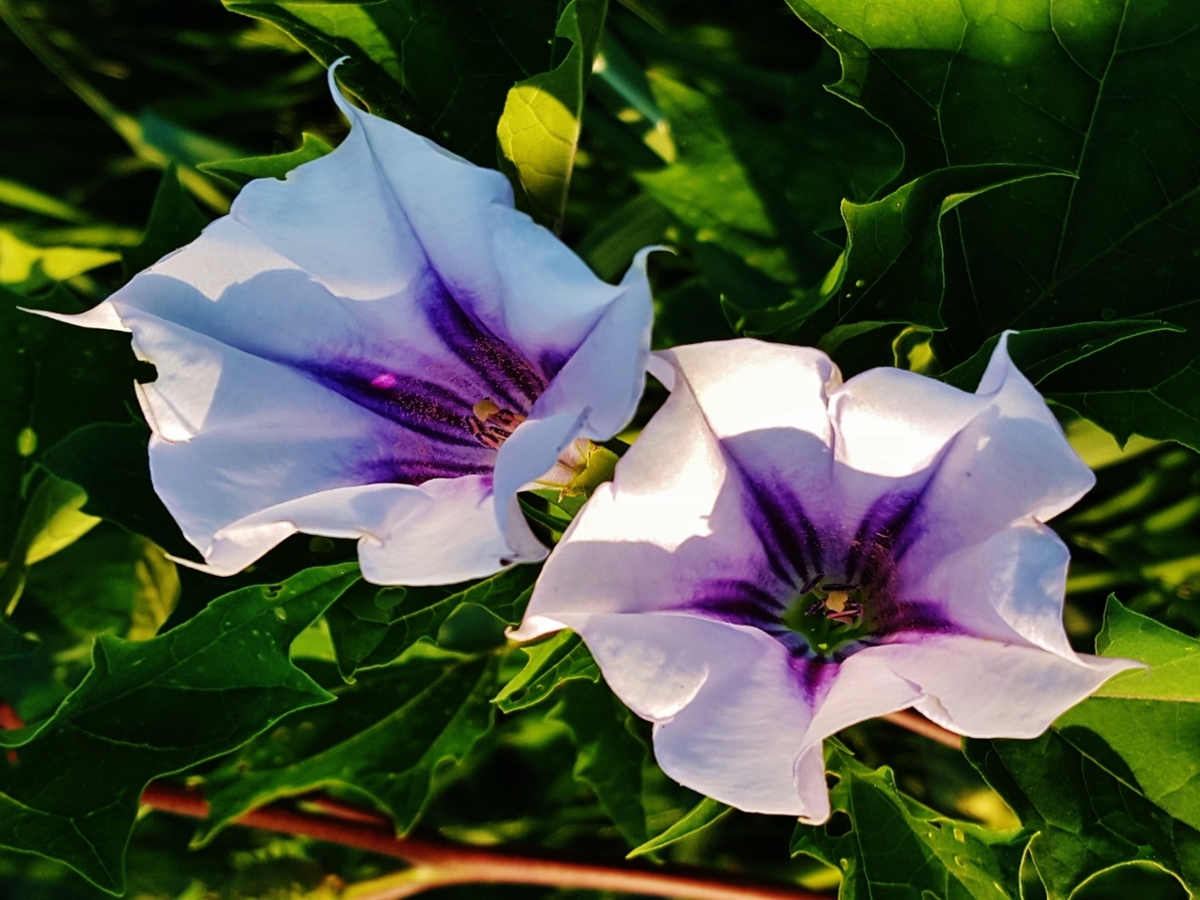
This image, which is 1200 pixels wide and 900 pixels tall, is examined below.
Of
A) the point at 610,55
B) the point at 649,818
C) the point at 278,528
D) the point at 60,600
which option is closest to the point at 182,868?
the point at 60,600

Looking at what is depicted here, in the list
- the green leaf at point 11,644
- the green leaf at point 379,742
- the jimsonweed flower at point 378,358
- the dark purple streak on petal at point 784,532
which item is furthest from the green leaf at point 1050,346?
the green leaf at point 11,644

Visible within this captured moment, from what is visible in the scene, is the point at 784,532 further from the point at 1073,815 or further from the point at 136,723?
the point at 136,723

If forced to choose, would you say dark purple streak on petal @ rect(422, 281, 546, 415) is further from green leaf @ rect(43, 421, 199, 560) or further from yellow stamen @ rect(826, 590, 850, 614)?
green leaf @ rect(43, 421, 199, 560)

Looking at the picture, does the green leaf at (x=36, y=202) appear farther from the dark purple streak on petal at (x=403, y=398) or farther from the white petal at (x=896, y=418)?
the white petal at (x=896, y=418)

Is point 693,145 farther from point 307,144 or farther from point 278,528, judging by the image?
point 278,528

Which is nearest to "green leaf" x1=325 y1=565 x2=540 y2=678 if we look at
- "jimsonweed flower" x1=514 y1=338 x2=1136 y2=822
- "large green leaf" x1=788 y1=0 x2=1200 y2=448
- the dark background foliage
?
the dark background foliage

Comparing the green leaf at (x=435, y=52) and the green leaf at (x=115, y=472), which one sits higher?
the green leaf at (x=435, y=52)
